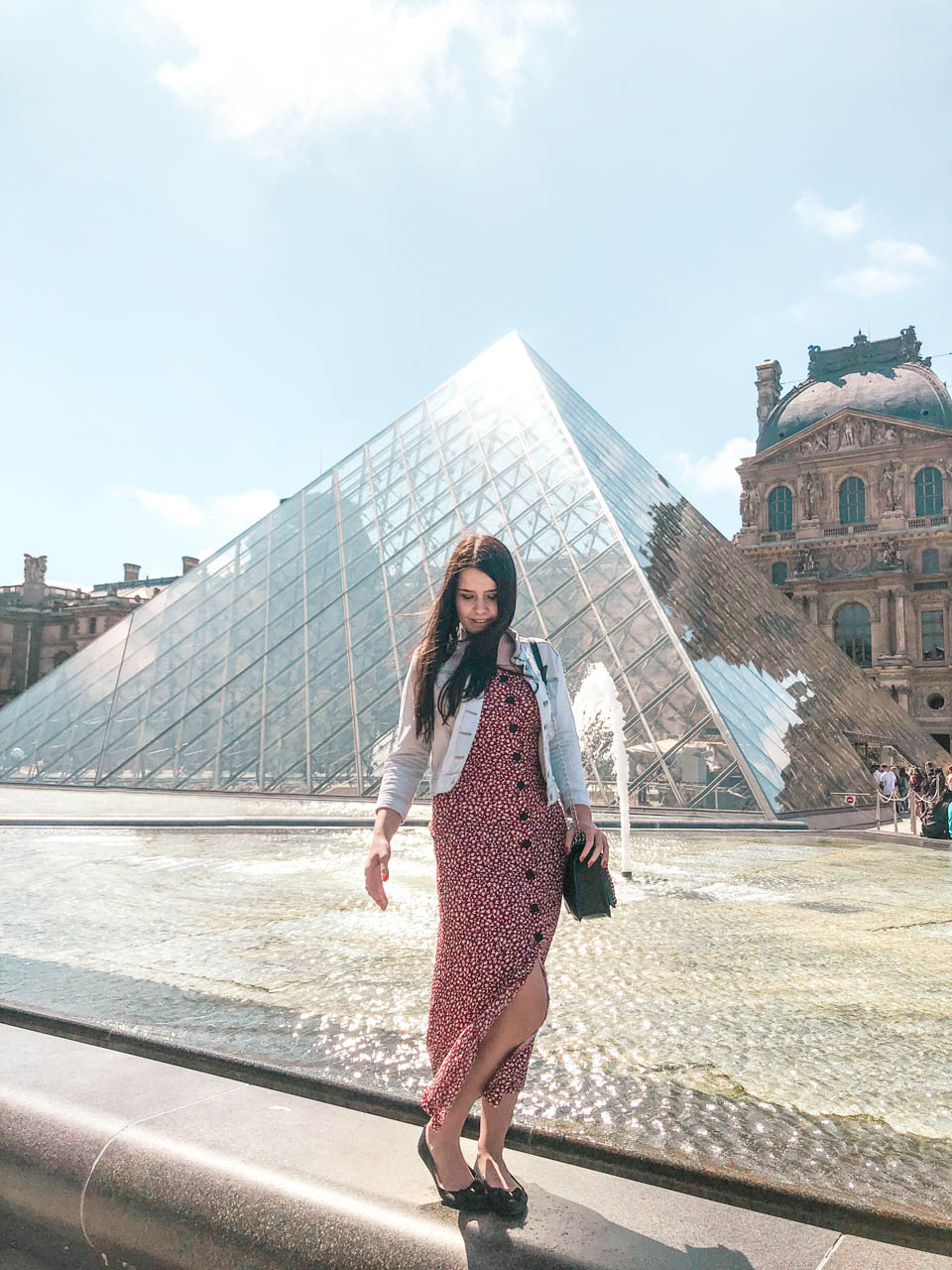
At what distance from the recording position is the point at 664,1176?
1923mm

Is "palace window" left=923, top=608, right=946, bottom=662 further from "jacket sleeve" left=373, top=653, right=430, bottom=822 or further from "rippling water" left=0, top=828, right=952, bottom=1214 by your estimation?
"jacket sleeve" left=373, top=653, right=430, bottom=822

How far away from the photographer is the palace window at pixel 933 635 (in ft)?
144

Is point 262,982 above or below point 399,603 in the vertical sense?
below

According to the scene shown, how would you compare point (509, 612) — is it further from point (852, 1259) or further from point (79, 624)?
point (79, 624)

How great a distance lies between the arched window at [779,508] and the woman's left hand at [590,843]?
49208 mm

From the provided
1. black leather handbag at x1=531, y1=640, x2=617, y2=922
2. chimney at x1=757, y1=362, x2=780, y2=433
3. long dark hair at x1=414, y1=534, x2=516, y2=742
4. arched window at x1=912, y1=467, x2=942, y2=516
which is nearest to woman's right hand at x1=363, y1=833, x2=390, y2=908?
long dark hair at x1=414, y1=534, x2=516, y2=742

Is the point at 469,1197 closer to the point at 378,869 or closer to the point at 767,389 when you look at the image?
the point at 378,869

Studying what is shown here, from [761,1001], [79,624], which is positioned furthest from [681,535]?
[79,624]

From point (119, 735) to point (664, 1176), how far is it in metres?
18.4

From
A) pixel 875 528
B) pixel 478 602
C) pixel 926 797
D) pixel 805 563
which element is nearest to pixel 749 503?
pixel 805 563

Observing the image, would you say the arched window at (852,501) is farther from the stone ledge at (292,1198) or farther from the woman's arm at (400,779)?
the stone ledge at (292,1198)

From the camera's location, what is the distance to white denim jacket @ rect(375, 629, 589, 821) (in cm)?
204

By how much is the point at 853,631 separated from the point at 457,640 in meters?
47.1

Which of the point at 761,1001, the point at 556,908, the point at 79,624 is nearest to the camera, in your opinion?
the point at 556,908
